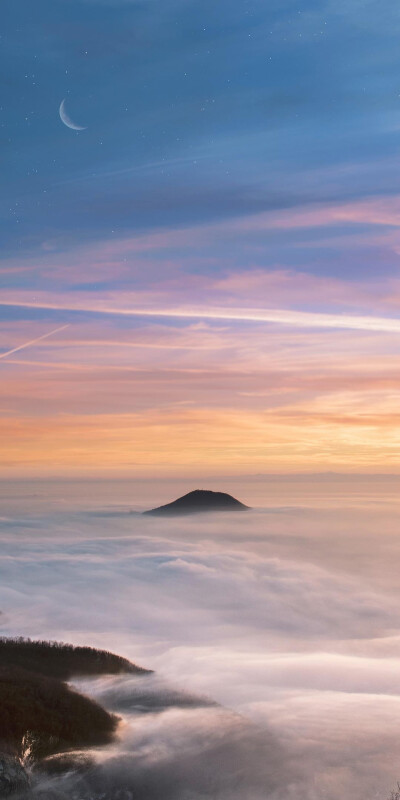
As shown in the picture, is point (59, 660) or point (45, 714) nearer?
point (45, 714)

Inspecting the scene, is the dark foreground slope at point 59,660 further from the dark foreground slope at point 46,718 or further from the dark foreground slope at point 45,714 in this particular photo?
the dark foreground slope at point 46,718

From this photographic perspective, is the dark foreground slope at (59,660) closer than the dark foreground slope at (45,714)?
No

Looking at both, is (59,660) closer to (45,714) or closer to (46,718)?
(45,714)

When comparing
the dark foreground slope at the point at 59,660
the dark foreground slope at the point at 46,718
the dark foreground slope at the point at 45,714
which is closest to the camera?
the dark foreground slope at the point at 46,718

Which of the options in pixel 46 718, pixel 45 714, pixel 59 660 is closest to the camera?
pixel 46 718

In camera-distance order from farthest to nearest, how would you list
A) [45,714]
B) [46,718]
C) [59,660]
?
[59,660], [45,714], [46,718]

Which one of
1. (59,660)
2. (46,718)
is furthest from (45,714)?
(59,660)

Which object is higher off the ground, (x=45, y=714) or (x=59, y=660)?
(x=45, y=714)

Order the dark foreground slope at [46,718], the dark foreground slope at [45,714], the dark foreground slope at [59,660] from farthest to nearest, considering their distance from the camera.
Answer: the dark foreground slope at [59,660] → the dark foreground slope at [45,714] → the dark foreground slope at [46,718]

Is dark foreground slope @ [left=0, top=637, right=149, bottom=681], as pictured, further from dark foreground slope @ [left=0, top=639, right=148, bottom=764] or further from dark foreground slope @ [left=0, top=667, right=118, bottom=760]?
dark foreground slope @ [left=0, top=667, right=118, bottom=760]

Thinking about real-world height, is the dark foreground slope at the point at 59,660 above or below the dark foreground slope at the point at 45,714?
below

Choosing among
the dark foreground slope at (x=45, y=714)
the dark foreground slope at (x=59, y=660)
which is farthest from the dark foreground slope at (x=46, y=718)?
the dark foreground slope at (x=59, y=660)

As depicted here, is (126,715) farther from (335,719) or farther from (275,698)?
(275,698)
